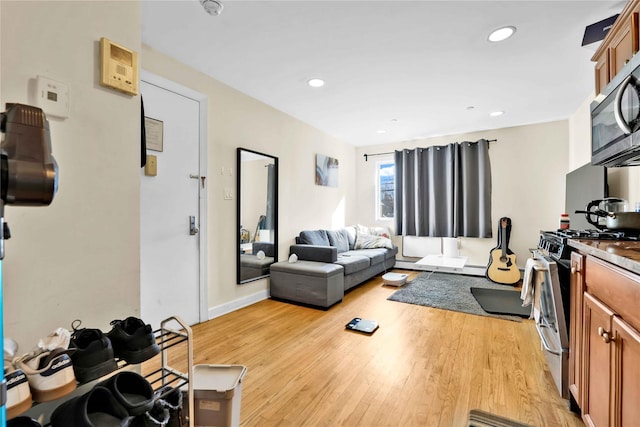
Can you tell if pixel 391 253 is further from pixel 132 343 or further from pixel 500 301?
pixel 132 343

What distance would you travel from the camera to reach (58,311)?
37.8 inches

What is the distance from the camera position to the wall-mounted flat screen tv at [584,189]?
8.75 feet

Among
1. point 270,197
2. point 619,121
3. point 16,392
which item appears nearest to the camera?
point 16,392

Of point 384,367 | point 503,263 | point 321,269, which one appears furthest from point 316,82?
point 503,263

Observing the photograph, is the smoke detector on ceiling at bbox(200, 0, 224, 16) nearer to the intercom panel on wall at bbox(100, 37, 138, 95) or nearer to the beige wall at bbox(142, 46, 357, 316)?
the beige wall at bbox(142, 46, 357, 316)

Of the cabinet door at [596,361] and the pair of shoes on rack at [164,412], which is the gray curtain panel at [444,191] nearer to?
the cabinet door at [596,361]

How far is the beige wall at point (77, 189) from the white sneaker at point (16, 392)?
261 mm

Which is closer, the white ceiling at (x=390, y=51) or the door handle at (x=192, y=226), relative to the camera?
the white ceiling at (x=390, y=51)

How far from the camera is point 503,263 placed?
426 centimetres

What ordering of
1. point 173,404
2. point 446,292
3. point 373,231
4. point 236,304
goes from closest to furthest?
1. point 173,404
2. point 236,304
3. point 446,292
4. point 373,231

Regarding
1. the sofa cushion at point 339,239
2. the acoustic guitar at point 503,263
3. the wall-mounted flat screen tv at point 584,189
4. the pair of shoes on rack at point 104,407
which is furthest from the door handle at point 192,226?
the acoustic guitar at point 503,263

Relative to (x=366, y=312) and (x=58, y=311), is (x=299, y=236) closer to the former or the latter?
(x=366, y=312)

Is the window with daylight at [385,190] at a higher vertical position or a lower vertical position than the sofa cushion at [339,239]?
higher

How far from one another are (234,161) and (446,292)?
10.1 ft
